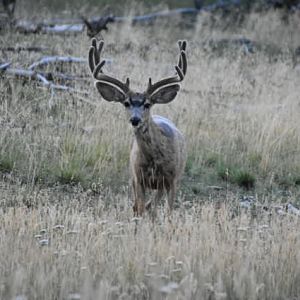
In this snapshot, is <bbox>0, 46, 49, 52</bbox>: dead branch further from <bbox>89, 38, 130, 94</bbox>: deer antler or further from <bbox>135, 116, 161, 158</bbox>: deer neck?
<bbox>135, 116, 161, 158</bbox>: deer neck

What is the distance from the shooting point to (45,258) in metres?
6.17

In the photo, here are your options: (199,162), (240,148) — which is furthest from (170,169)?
(240,148)

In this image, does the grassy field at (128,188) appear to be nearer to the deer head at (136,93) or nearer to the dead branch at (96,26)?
the dead branch at (96,26)

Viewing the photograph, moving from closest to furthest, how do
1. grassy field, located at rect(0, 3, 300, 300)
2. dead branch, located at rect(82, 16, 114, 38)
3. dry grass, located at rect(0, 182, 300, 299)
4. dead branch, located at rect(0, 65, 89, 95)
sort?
dry grass, located at rect(0, 182, 300, 299), grassy field, located at rect(0, 3, 300, 300), dead branch, located at rect(0, 65, 89, 95), dead branch, located at rect(82, 16, 114, 38)

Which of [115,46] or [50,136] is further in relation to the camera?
[115,46]

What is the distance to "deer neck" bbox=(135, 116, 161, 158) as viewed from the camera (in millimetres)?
8430

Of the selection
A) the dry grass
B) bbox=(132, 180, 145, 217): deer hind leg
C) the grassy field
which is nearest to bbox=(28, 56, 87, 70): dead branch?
the grassy field

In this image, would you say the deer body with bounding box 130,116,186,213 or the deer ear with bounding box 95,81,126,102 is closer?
the deer body with bounding box 130,116,186,213

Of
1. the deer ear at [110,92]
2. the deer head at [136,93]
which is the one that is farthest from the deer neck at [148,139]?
the deer ear at [110,92]

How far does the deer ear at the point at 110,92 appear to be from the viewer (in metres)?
8.57

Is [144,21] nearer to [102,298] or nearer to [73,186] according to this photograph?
[73,186]

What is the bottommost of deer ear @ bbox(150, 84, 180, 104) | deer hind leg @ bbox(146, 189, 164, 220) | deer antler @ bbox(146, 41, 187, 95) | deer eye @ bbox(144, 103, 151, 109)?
deer hind leg @ bbox(146, 189, 164, 220)

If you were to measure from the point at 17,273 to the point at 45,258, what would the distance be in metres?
0.80

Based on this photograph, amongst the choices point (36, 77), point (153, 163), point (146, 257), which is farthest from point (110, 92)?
point (36, 77)
